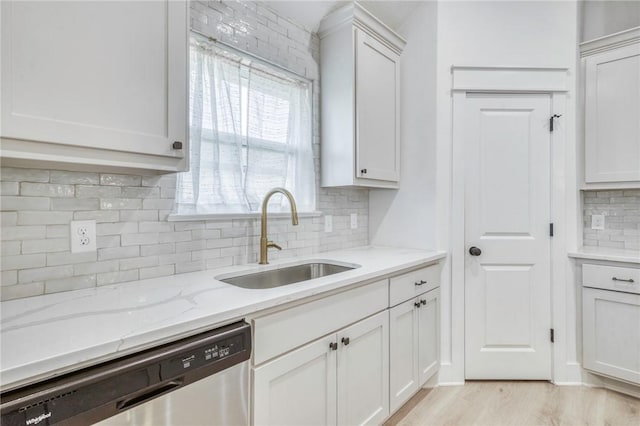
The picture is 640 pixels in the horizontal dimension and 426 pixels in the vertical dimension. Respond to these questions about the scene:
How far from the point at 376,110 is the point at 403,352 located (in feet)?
5.13

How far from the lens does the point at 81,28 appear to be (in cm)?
102

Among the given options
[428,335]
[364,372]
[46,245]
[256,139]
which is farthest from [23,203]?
[428,335]

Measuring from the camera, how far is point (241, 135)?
1.89 metres

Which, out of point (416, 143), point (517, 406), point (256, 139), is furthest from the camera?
point (416, 143)

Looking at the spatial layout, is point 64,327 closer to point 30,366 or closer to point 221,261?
point 30,366

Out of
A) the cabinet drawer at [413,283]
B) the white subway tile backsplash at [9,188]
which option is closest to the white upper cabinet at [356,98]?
the cabinet drawer at [413,283]

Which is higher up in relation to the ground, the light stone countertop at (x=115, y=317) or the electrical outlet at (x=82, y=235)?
the electrical outlet at (x=82, y=235)

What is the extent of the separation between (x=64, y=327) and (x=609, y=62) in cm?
339

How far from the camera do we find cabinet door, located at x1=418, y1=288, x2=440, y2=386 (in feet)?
6.98

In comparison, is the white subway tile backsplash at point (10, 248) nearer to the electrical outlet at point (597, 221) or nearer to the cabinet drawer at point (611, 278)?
the cabinet drawer at point (611, 278)

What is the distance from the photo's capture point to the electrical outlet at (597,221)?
8.55 ft

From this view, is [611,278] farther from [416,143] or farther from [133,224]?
[133,224]

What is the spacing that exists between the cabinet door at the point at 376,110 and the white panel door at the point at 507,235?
1.62ft

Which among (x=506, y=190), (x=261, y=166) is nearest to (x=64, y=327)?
(x=261, y=166)
